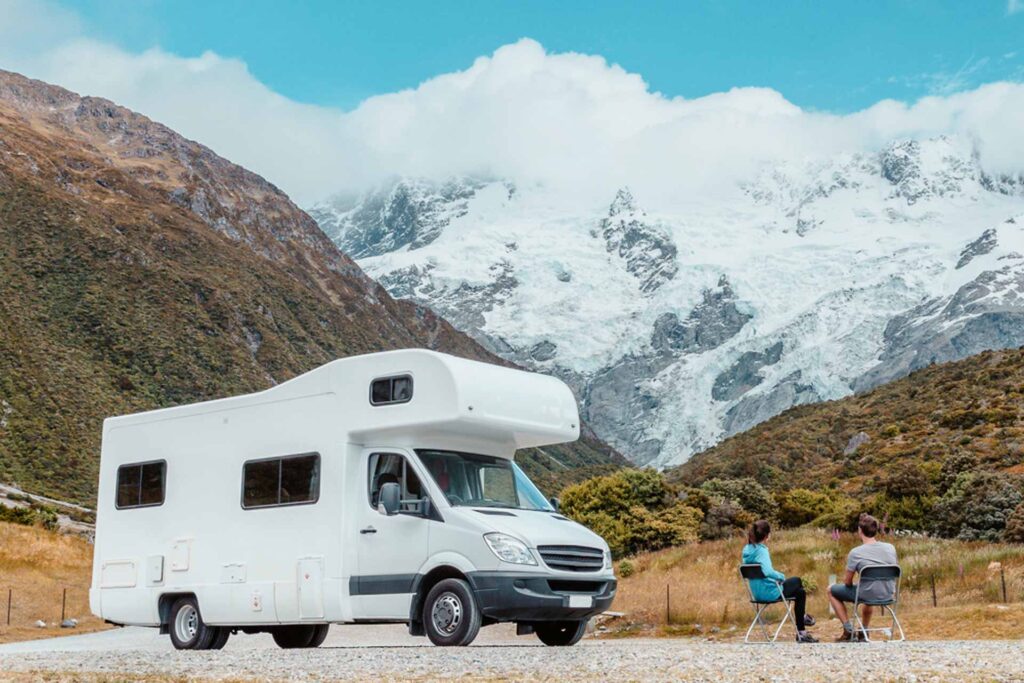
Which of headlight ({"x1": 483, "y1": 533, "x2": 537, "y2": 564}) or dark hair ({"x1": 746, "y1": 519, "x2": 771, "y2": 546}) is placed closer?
headlight ({"x1": 483, "y1": 533, "x2": 537, "y2": 564})

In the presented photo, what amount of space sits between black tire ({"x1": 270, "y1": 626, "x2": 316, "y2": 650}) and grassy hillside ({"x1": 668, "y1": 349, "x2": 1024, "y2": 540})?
17.6m

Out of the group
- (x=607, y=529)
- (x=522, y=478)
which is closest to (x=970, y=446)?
(x=607, y=529)

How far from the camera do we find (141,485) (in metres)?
19.1

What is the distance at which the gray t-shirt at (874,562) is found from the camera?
48.6ft

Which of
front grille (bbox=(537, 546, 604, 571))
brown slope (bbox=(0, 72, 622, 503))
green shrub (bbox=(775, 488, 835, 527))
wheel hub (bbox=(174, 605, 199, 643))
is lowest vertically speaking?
wheel hub (bbox=(174, 605, 199, 643))

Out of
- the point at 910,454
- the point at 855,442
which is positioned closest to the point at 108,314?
the point at 855,442

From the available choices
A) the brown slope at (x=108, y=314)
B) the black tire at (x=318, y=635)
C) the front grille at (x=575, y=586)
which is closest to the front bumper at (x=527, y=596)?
the front grille at (x=575, y=586)

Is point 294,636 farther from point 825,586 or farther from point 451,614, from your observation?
point 825,586

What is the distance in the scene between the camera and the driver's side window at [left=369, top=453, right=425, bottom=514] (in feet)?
51.5

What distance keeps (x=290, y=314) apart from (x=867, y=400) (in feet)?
298

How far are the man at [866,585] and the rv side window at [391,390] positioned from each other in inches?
229

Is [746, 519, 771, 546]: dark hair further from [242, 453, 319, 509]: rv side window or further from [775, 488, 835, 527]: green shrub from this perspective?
[775, 488, 835, 527]: green shrub

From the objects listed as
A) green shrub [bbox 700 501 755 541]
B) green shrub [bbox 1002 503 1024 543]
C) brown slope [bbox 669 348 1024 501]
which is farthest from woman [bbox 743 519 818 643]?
brown slope [bbox 669 348 1024 501]

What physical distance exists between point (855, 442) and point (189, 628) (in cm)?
4532
